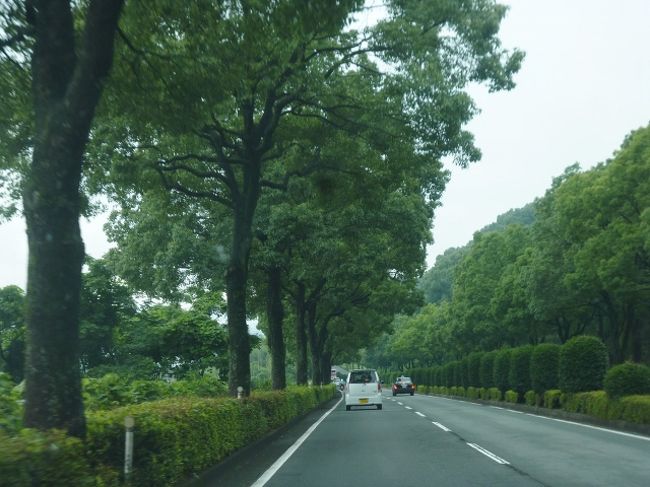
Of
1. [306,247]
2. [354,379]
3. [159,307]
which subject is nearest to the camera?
[306,247]

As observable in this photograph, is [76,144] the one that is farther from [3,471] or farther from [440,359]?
[440,359]

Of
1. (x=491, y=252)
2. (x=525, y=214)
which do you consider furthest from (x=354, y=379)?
(x=525, y=214)

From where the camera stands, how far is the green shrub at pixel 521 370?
3259 centimetres

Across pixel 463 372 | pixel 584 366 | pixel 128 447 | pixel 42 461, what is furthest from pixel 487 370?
pixel 42 461

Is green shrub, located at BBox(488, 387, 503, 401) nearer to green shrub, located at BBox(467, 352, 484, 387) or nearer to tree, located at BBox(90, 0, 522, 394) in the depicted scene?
green shrub, located at BBox(467, 352, 484, 387)

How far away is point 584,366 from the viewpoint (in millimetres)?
23797

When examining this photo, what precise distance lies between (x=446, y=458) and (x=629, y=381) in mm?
9416

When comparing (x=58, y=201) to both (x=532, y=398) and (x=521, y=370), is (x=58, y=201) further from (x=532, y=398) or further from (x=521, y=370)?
(x=521, y=370)

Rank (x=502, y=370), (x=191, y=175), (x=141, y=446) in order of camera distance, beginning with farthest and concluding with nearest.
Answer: (x=502, y=370) < (x=191, y=175) < (x=141, y=446)

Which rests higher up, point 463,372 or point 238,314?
point 463,372

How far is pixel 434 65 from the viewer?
13664 millimetres

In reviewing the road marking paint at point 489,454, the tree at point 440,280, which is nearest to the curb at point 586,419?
the road marking paint at point 489,454

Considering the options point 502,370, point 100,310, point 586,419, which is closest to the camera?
point 586,419

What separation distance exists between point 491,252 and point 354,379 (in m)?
30.2
